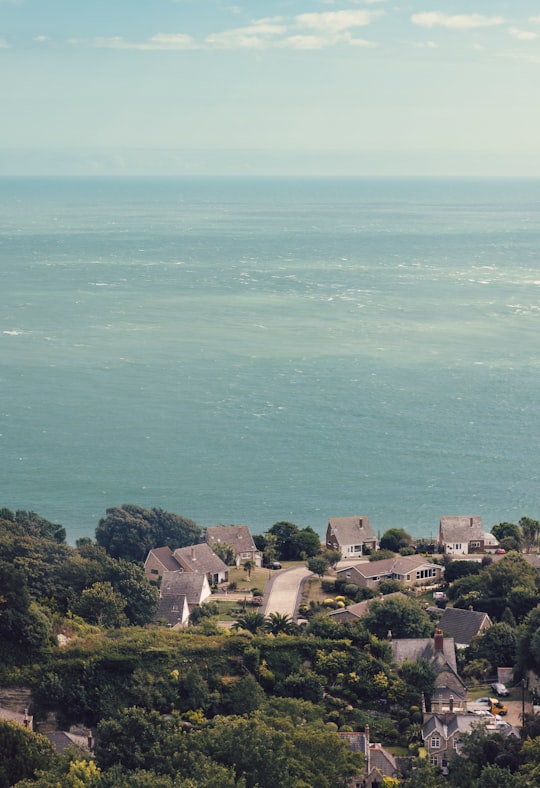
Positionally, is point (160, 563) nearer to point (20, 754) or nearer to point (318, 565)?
point (318, 565)

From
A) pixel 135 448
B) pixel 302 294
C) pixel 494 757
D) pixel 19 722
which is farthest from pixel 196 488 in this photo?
pixel 302 294

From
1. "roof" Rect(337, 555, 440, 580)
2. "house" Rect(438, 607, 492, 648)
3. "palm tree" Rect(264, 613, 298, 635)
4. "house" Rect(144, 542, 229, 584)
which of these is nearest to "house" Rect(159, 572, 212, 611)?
"house" Rect(144, 542, 229, 584)

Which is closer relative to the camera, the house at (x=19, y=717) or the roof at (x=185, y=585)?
the house at (x=19, y=717)

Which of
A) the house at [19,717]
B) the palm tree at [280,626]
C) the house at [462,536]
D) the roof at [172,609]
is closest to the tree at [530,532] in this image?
the house at [462,536]

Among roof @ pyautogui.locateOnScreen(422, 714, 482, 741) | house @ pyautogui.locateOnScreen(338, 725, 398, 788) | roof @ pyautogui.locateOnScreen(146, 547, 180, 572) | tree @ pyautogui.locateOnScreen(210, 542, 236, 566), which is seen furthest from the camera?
tree @ pyautogui.locateOnScreen(210, 542, 236, 566)

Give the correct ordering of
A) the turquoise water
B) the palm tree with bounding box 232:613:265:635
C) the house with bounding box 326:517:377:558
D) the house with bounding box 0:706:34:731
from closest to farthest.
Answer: the house with bounding box 0:706:34:731, the palm tree with bounding box 232:613:265:635, the house with bounding box 326:517:377:558, the turquoise water

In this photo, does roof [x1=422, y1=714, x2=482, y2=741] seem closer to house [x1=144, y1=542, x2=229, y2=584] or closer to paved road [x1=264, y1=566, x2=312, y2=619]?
paved road [x1=264, y1=566, x2=312, y2=619]

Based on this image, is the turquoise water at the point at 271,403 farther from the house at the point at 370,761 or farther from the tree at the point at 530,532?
the house at the point at 370,761
